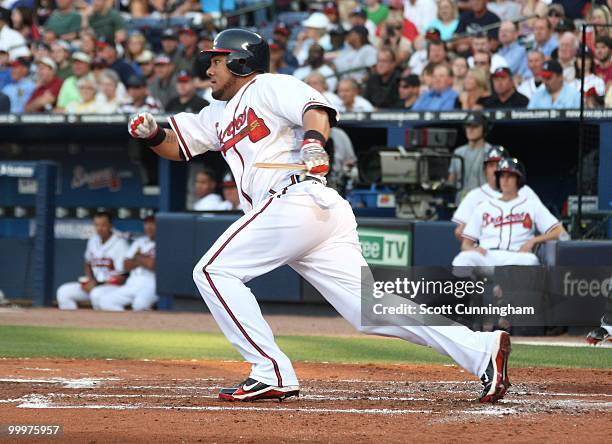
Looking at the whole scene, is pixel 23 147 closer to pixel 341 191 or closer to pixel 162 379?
pixel 341 191

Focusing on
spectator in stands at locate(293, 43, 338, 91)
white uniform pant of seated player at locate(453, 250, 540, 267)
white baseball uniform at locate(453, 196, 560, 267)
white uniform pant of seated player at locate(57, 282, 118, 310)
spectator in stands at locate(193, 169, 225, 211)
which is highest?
spectator in stands at locate(293, 43, 338, 91)

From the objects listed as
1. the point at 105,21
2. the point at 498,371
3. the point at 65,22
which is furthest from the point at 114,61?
the point at 498,371

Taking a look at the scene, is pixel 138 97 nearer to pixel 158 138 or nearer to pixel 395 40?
pixel 395 40

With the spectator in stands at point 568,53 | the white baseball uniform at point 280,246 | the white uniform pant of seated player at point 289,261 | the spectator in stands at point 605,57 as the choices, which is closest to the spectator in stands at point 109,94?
the spectator in stands at point 568,53

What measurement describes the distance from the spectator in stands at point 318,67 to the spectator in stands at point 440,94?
1.55 m

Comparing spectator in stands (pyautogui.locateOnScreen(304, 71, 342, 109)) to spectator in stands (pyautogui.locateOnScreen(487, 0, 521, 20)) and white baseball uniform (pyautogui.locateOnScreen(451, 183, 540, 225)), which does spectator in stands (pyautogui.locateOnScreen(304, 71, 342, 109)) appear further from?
white baseball uniform (pyautogui.locateOnScreen(451, 183, 540, 225))

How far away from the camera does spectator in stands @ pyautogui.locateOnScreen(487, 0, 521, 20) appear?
41.8 feet

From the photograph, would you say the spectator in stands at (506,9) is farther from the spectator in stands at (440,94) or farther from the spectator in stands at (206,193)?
the spectator in stands at (206,193)

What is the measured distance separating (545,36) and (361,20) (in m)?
2.65

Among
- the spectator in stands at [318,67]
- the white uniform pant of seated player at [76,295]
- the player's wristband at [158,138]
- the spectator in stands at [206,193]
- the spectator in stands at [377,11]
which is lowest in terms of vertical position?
the white uniform pant of seated player at [76,295]

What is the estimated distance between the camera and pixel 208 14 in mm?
15859

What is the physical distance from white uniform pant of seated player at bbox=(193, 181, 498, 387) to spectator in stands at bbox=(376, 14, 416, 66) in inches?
290

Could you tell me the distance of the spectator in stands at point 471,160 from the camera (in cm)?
1048

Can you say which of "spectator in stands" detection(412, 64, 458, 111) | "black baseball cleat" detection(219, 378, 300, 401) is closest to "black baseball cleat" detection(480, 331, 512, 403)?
"black baseball cleat" detection(219, 378, 300, 401)
